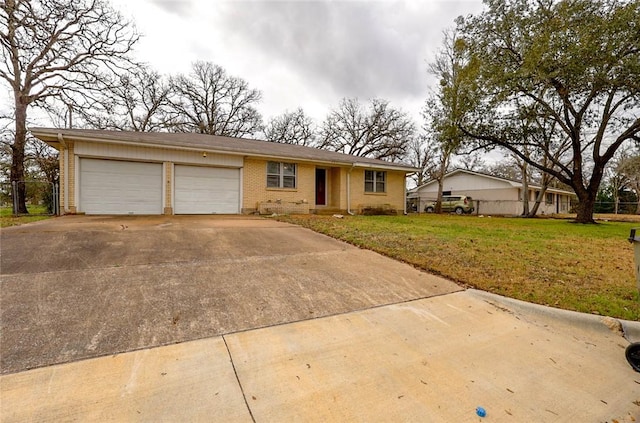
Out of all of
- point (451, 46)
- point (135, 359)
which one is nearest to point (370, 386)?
point (135, 359)

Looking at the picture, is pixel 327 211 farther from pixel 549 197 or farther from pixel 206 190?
pixel 549 197

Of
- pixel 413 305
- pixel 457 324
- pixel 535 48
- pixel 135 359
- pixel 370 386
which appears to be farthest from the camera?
pixel 535 48

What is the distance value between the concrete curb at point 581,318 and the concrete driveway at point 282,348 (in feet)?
0.06

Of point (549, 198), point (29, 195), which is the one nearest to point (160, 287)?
point (29, 195)

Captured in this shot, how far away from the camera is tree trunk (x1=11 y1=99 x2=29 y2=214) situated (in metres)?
12.7

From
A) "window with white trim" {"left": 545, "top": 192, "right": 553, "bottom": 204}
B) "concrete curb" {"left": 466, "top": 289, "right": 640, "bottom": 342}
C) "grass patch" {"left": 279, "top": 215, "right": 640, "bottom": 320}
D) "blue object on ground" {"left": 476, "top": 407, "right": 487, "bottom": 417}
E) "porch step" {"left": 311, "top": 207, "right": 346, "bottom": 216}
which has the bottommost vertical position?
"blue object on ground" {"left": 476, "top": 407, "right": 487, "bottom": 417}

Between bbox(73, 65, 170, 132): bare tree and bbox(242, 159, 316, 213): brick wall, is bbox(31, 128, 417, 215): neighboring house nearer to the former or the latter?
bbox(242, 159, 316, 213): brick wall

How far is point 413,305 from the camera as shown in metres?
3.72

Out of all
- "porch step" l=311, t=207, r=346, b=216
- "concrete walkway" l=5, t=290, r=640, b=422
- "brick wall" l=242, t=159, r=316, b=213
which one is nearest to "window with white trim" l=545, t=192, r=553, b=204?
"porch step" l=311, t=207, r=346, b=216

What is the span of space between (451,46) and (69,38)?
944 inches

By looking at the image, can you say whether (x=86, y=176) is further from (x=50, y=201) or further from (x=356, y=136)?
(x=356, y=136)

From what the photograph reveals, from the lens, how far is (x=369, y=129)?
1163 inches

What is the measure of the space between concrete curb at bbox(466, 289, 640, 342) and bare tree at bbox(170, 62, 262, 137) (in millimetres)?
26627

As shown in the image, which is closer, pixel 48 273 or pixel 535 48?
pixel 48 273
